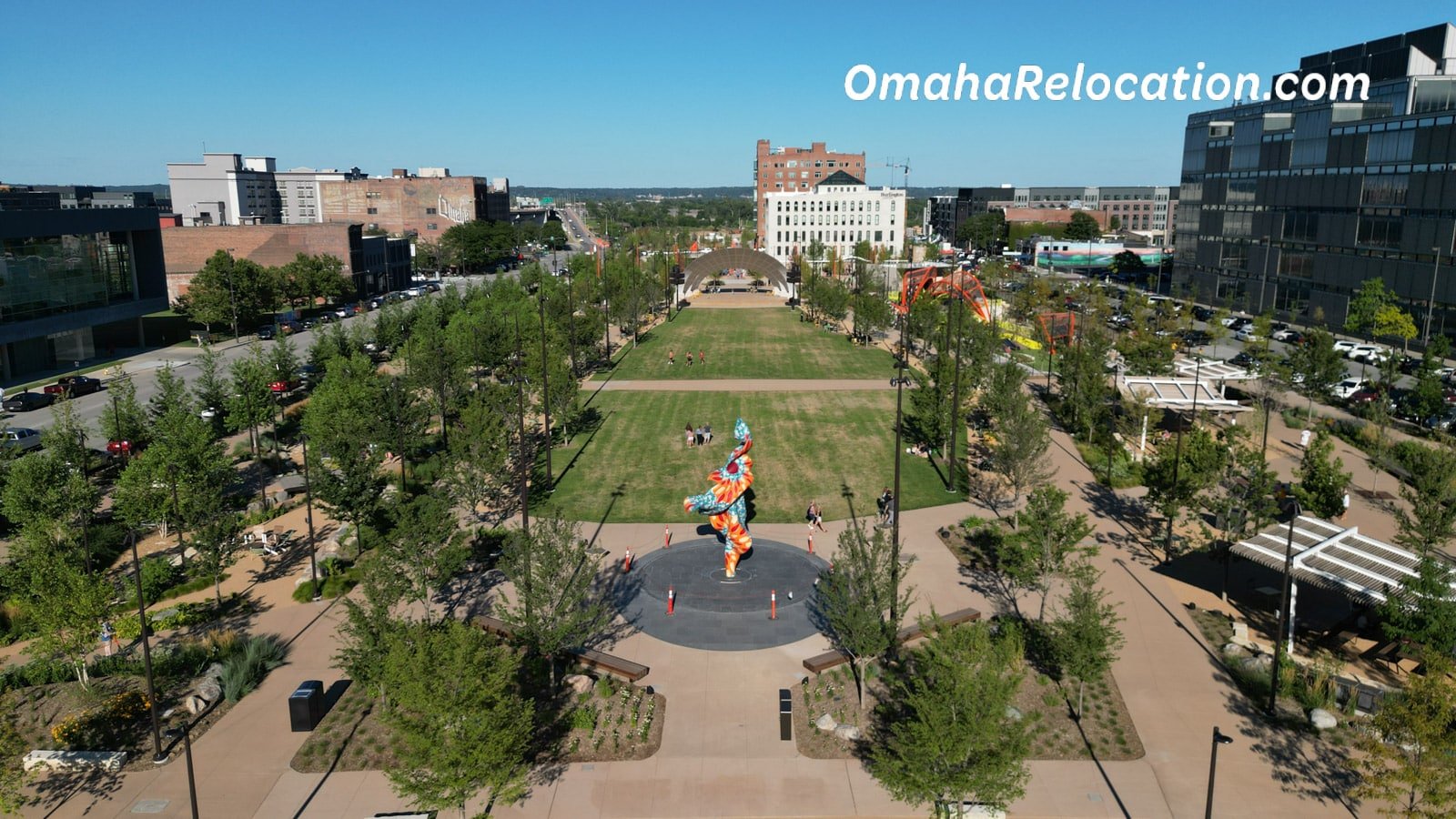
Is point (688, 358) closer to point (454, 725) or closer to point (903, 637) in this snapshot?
point (903, 637)

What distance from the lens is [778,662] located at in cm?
2778

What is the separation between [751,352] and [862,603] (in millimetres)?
61145

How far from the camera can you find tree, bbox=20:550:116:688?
24.9m

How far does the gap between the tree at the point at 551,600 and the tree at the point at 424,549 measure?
2900 mm

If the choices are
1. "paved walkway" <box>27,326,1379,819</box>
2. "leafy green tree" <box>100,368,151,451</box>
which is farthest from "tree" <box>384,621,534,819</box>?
"leafy green tree" <box>100,368,151,451</box>

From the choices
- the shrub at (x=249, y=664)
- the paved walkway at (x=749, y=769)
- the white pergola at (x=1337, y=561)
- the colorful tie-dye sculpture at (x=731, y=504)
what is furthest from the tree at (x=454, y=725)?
the white pergola at (x=1337, y=561)

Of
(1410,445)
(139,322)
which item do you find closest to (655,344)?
(139,322)

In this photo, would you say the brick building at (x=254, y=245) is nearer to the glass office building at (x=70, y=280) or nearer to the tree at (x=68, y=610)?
the glass office building at (x=70, y=280)

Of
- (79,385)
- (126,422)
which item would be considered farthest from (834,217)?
(126,422)

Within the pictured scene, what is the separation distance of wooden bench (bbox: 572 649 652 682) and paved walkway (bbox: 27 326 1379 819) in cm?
73

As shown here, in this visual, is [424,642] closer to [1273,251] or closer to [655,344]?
[655,344]

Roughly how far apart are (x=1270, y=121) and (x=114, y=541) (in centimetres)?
10767

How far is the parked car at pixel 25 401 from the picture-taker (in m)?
58.2

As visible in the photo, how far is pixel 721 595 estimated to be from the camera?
3247cm
